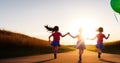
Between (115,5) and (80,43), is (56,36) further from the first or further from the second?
(115,5)

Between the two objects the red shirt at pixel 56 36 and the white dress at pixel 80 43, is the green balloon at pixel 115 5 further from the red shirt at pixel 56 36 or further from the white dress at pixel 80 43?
the red shirt at pixel 56 36

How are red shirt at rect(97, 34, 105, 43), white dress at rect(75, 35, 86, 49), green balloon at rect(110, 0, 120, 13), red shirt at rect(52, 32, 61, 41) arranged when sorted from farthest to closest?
red shirt at rect(97, 34, 105, 43)
red shirt at rect(52, 32, 61, 41)
green balloon at rect(110, 0, 120, 13)
white dress at rect(75, 35, 86, 49)

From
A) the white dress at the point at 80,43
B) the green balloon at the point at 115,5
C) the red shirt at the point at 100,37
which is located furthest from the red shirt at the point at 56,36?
the green balloon at the point at 115,5

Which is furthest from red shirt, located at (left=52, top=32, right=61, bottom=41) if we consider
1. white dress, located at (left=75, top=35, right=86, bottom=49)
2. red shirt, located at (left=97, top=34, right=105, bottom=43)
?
red shirt, located at (left=97, top=34, right=105, bottom=43)

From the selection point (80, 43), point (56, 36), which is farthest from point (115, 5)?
point (56, 36)

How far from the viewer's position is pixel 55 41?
21797 millimetres

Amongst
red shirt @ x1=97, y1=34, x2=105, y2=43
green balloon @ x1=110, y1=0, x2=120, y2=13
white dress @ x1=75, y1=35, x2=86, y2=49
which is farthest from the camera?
red shirt @ x1=97, y1=34, x2=105, y2=43

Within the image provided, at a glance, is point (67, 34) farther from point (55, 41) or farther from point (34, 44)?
point (34, 44)

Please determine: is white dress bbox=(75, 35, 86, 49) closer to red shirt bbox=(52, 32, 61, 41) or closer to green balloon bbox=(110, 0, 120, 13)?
red shirt bbox=(52, 32, 61, 41)

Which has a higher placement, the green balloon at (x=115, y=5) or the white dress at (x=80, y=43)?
the green balloon at (x=115, y=5)

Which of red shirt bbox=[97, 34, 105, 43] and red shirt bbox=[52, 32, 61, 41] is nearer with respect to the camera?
red shirt bbox=[52, 32, 61, 41]

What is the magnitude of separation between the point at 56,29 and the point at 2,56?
3.72 metres

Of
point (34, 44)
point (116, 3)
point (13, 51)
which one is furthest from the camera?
→ point (34, 44)

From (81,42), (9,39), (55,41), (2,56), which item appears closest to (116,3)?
(81,42)
